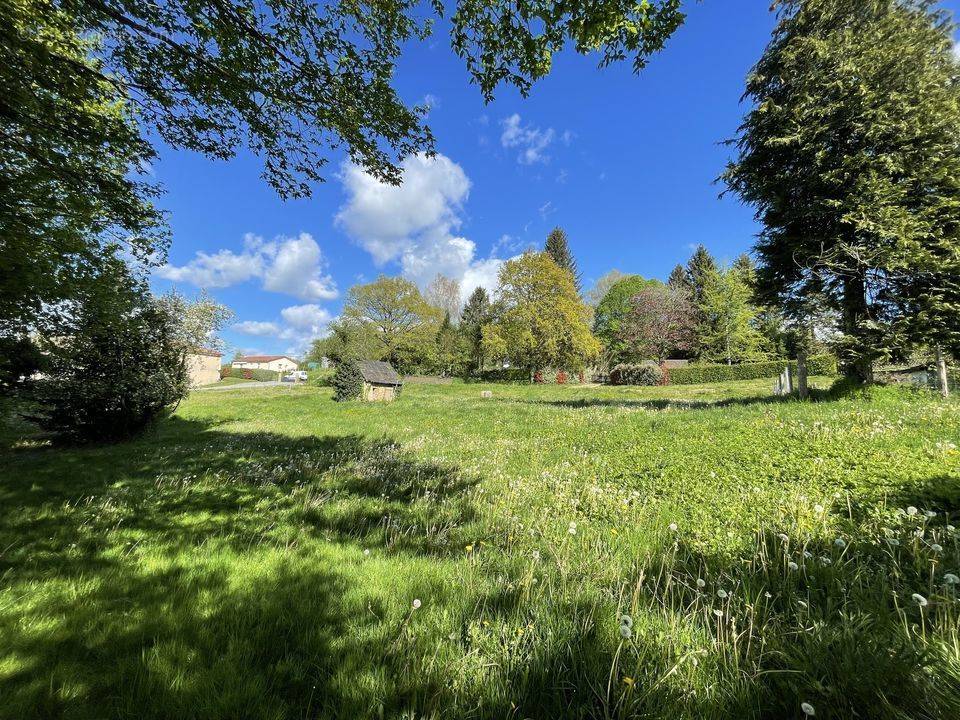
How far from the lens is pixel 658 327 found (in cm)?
4484

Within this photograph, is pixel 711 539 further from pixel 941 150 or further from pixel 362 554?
pixel 941 150

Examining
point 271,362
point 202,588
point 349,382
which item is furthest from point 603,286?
point 271,362

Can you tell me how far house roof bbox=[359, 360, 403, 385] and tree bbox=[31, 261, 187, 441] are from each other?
11.5 m

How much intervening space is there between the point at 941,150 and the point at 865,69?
3.09m

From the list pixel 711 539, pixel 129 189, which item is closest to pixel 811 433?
pixel 711 539

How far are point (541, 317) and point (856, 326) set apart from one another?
24.9m

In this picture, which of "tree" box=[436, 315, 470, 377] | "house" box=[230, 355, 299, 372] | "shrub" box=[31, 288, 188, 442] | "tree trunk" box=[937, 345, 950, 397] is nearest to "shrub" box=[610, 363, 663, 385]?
"tree" box=[436, 315, 470, 377]

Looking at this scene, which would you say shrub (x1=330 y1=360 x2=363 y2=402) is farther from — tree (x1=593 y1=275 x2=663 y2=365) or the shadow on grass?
tree (x1=593 y1=275 x2=663 y2=365)

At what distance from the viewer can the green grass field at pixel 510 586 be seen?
2.08 metres

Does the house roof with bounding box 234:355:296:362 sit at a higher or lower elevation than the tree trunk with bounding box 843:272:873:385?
higher

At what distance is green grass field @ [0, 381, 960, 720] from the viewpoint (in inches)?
81.7

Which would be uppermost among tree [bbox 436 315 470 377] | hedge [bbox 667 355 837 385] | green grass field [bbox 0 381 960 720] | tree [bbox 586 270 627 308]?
tree [bbox 586 270 627 308]

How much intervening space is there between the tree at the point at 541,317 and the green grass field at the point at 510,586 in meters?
28.0

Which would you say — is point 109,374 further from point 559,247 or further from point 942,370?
point 559,247
